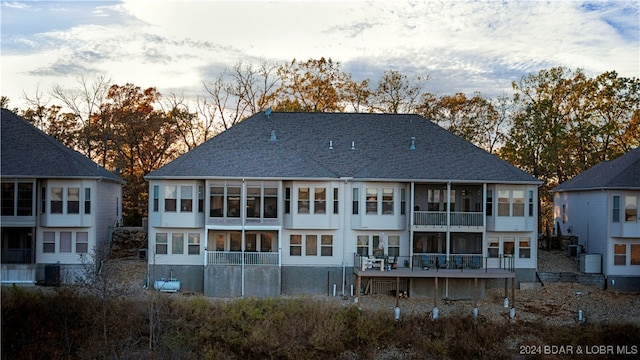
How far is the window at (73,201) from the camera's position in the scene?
31.2m

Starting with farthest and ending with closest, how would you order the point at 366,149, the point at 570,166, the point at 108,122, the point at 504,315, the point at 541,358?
1. the point at 108,122
2. the point at 570,166
3. the point at 366,149
4. the point at 504,315
5. the point at 541,358

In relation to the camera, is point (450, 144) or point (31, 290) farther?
point (450, 144)

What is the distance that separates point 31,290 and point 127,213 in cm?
1605

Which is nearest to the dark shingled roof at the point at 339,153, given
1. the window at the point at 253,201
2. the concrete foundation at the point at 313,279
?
the window at the point at 253,201

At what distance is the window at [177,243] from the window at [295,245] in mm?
5017

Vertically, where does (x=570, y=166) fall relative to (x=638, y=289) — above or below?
above

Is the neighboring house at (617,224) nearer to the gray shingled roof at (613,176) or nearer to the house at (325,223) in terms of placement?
the gray shingled roof at (613,176)

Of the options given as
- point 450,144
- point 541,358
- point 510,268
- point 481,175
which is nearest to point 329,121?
point 450,144

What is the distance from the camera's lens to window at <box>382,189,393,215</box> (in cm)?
3088

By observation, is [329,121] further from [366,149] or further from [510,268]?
[510,268]

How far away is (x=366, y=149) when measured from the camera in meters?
32.8

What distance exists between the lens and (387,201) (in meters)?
30.9

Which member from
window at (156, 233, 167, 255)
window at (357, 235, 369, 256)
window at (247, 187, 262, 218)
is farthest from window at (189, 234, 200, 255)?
window at (357, 235, 369, 256)

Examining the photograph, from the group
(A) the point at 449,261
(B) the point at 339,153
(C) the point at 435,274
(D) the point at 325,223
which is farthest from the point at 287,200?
(A) the point at 449,261
